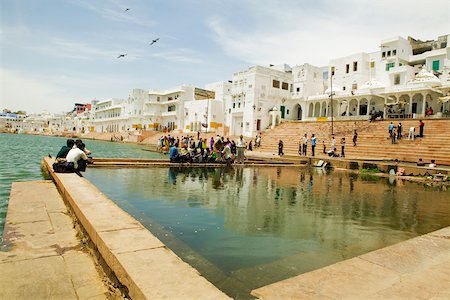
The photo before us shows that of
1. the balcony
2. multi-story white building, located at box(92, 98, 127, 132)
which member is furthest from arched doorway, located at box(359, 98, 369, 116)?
multi-story white building, located at box(92, 98, 127, 132)

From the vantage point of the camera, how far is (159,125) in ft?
226

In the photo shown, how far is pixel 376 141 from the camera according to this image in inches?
961

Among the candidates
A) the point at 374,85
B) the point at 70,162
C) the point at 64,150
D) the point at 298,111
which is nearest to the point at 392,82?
the point at 374,85

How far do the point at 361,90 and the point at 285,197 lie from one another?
33079mm

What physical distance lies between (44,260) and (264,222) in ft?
10.9

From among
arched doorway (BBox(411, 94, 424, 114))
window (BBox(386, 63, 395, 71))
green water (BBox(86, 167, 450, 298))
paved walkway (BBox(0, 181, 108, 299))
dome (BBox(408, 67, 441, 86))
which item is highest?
window (BBox(386, 63, 395, 71))

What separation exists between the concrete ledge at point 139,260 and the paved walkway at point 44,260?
0.23 meters

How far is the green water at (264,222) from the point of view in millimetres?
3490

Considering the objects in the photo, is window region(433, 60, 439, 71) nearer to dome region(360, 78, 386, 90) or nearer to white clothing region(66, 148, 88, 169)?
dome region(360, 78, 386, 90)

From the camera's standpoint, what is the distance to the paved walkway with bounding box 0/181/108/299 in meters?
2.61

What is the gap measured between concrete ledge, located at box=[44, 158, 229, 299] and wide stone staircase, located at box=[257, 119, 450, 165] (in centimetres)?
1907

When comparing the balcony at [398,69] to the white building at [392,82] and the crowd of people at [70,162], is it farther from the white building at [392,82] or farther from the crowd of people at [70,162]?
the crowd of people at [70,162]

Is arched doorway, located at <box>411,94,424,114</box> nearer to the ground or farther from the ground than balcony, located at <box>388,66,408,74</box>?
nearer to the ground

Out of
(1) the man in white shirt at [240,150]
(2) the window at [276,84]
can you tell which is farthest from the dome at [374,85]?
(1) the man in white shirt at [240,150]
